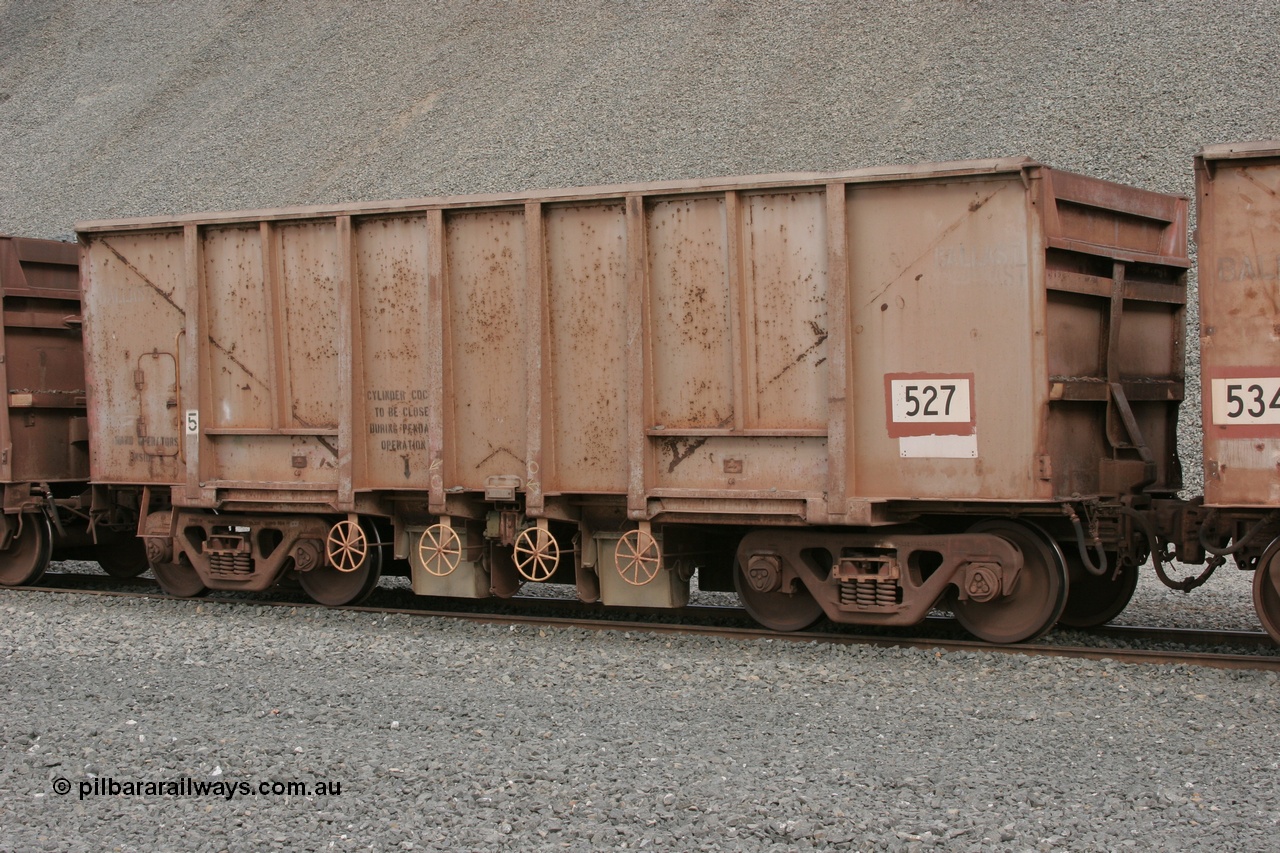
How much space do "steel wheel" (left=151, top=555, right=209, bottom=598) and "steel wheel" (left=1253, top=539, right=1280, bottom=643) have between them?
811cm

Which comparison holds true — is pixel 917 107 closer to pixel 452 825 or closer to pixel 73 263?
pixel 73 263

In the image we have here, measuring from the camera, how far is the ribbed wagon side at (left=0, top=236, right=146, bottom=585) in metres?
11.4

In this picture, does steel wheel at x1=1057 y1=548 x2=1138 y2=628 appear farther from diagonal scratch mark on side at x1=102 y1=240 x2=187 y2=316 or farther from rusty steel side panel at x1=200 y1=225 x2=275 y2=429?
diagonal scratch mark on side at x1=102 y1=240 x2=187 y2=316

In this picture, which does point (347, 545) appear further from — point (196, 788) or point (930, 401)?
point (930, 401)

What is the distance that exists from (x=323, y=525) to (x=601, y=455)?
2508mm

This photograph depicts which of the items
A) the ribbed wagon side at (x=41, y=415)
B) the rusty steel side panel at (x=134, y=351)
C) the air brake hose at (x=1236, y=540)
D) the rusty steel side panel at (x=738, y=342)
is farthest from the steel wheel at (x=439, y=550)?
the air brake hose at (x=1236, y=540)

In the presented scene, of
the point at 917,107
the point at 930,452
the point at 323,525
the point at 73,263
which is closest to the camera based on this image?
the point at 930,452

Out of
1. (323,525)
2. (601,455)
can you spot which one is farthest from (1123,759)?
(323,525)

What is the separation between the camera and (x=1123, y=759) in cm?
557

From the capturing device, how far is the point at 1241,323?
726cm

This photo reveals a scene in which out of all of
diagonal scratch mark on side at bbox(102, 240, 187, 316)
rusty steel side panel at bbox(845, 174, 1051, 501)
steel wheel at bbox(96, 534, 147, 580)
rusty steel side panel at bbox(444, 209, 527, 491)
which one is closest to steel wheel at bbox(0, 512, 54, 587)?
steel wheel at bbox(96, 534, 147, 580)

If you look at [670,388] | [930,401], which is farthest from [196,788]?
[930,401]

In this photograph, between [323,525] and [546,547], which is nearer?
[546,547]

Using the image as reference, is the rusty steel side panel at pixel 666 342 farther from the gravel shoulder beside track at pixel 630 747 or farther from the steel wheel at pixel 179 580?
the gravel shoulder beside track at pixel 630 747
